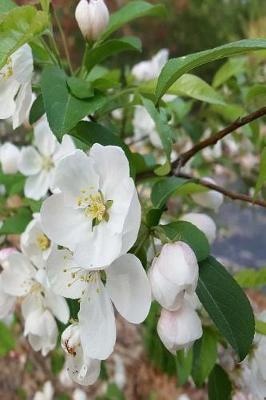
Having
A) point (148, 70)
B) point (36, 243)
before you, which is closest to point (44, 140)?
point (36, 243)

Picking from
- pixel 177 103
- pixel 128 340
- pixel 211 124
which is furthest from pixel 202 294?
pixel 128 340

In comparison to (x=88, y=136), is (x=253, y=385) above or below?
below

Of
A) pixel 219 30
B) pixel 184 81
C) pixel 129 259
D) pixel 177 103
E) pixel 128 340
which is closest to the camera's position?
pixel 129 259

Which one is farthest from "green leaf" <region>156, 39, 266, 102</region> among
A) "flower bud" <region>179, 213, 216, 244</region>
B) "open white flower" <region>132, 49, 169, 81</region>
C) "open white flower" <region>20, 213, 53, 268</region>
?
"open white flower" <region>132, 49, 169, 81</region>

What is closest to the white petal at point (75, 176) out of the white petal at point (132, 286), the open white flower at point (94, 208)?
the open white flower at point (94, 208)

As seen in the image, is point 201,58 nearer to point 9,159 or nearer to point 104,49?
point 104,49

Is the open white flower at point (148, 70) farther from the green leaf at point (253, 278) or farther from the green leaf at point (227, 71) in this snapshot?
the green leaf at point (253, 278)

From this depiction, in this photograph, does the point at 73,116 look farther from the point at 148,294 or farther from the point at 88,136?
the point at 148,294
